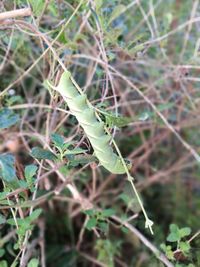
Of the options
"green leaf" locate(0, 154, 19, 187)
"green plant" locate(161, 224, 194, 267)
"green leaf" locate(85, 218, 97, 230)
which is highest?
"green leaf" locate(0, 154, 19, 187)

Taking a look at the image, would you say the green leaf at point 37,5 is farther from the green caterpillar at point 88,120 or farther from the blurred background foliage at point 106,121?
the green caterpillar at point 88,120

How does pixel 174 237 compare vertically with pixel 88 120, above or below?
below

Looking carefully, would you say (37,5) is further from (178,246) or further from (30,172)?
(178,246)

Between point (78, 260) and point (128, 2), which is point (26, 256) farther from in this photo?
point (128, 2)

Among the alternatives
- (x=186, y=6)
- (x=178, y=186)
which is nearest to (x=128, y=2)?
(x=186, y=6)

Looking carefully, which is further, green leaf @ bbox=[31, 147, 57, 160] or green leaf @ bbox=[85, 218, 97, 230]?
green leaf @ bbox=[85, 218, 97, 230]

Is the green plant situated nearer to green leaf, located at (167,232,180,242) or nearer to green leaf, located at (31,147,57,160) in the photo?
green leaf, located at (167,232,180,242)

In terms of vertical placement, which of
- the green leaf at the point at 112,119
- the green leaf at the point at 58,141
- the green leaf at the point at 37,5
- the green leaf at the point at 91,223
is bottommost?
the green leaf at the point at 91,223

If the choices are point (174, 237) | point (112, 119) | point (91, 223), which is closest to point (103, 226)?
point (91, 223)

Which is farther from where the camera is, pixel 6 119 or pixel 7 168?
pixel 6 119

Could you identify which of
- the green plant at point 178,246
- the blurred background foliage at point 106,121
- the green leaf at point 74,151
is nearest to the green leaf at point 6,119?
the blurred background foliage at point 106,121

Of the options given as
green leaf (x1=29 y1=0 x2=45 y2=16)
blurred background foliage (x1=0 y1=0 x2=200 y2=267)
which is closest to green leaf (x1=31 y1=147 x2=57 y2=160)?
blurred background foliage (x1=0 y1=0 x2=200 y2=267)
